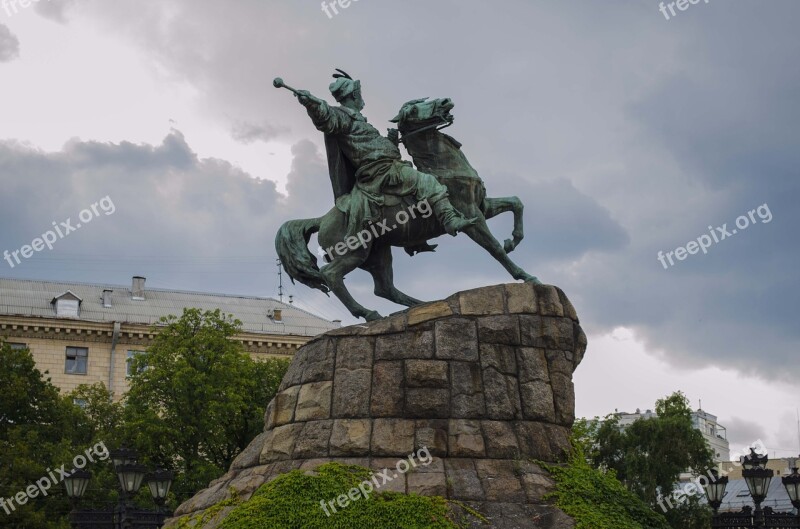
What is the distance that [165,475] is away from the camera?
17.9 meters

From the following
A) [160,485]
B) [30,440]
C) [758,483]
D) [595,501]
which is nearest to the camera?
[595,501]

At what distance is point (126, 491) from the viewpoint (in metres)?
16.5

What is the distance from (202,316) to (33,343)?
46.9 ft

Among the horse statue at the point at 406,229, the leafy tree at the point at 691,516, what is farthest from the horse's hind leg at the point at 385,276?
the leafy tree at the point at 691,516

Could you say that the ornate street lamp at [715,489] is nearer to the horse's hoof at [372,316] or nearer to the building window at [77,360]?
the horse's hoof at [372,316]

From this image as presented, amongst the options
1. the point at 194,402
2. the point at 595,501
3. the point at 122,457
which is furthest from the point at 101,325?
the point at 595,501

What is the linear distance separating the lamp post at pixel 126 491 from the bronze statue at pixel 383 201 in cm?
504

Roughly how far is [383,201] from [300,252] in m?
1.38

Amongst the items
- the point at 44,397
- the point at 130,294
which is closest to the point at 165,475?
the point at 44,397

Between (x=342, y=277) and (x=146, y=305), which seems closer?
(x=342, y=277)

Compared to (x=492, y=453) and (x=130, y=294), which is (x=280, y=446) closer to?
(x=492, y=453)

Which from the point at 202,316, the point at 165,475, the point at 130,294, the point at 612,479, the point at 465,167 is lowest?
the point at 612,479

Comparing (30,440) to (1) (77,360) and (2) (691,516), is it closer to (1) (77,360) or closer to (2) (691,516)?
(1) (77,360)

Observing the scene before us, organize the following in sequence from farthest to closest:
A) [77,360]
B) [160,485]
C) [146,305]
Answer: [146,305]
[77,360]
[160,485]
